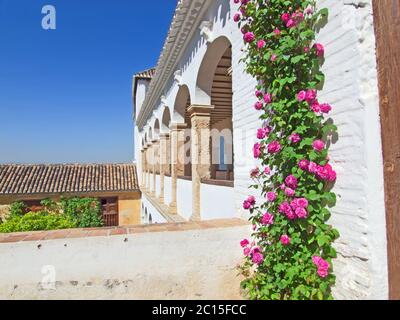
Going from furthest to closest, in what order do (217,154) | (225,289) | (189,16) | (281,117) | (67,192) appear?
(67,192) < (217,154) < (189,16) < (225,289) < (281,117)

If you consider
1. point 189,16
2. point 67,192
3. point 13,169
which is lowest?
point 67,192

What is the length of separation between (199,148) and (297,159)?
135 inches

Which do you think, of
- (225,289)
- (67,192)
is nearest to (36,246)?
(225,289)

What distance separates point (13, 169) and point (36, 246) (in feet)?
61.3

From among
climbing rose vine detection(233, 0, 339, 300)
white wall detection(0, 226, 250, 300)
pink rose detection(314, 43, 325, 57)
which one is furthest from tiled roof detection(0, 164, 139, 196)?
pink rose detection(314, 43, 325, 57)

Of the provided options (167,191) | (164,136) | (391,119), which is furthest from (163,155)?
(391,119)

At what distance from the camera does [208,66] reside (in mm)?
4852

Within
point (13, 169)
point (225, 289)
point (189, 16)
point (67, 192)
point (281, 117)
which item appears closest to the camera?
point (281, 117)

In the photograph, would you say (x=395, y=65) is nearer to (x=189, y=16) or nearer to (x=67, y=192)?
(x=189, y=16)

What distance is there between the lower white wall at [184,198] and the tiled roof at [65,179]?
1134 cm

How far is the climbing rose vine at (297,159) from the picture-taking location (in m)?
1.95

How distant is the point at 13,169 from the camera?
1750 cm

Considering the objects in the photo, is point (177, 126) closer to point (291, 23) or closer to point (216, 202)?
point (216, 202)

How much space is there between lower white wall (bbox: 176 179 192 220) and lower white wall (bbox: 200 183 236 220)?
835 mm
